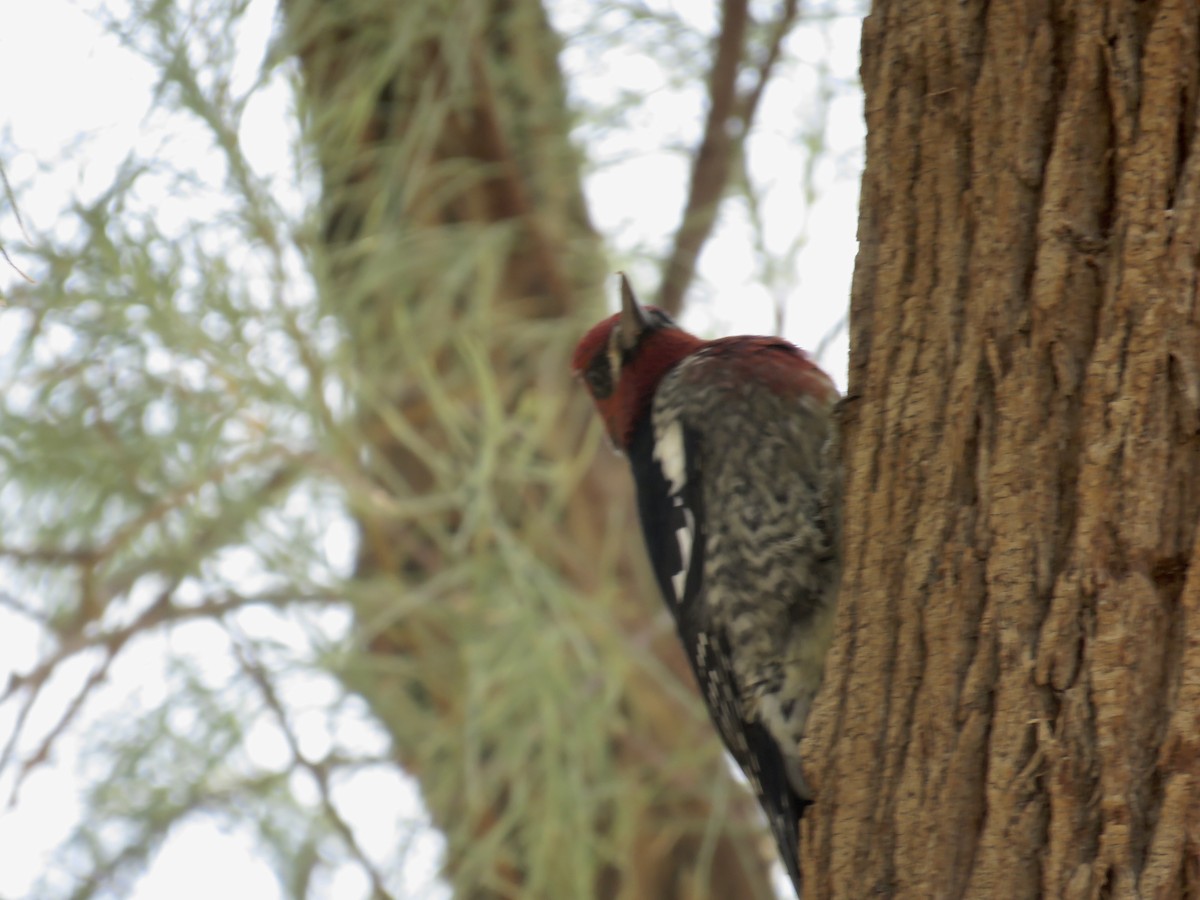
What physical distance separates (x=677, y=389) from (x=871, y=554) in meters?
0.88

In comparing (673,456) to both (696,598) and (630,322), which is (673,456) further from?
(630,322)

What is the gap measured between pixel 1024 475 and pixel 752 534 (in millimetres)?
803

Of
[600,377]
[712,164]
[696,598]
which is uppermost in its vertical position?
[712,164]

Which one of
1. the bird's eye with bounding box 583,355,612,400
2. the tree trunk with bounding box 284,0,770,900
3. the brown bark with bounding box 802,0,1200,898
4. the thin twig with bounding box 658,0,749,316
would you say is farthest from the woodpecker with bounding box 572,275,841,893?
the thin twig with bounding box 658,0,749,316

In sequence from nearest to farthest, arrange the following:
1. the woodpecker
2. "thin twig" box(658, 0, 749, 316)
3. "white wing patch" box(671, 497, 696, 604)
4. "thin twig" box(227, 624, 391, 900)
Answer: the woodpecker, "white wing patch" box(671, 497, 696, 604), "thin twig" box(227, 624, 391, 900), "thin twig" box(658, 0, 749, 316)

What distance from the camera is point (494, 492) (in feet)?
11.6

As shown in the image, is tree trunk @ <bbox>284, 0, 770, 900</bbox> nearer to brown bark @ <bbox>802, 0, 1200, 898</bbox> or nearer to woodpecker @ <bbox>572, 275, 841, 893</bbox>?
woodpecker @ <bbox>572, 275, 841, 893</bbox>

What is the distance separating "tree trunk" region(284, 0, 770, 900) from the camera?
3.22m

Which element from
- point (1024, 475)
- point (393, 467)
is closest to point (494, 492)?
point (393, 467)

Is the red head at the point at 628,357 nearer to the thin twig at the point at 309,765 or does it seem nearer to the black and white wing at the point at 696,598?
the black and white wing at the point at 696,598

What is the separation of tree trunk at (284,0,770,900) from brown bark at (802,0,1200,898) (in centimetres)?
169

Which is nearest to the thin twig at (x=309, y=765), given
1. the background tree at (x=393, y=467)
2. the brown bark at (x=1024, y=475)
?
the background tree at (x=393, y=467)

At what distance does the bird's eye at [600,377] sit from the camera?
99.6 inches

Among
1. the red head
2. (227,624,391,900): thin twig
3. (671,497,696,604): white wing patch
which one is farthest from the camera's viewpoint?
(227,624,391,900): thin twig
